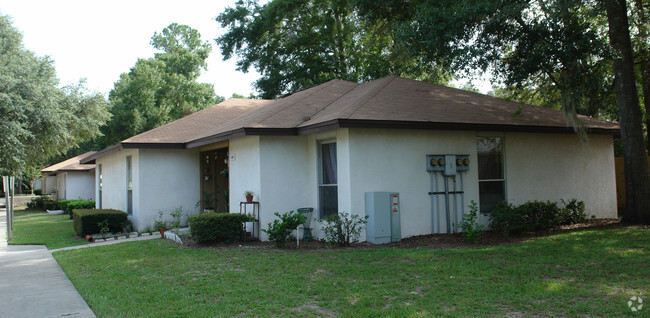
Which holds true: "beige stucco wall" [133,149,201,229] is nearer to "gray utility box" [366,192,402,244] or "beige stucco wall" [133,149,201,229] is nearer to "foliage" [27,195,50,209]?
"gray utility box" [366,192,402,244]

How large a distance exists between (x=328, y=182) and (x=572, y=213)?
650 centimetres

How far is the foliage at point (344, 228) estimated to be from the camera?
1030cm

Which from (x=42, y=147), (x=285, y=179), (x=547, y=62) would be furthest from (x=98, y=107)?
(x=547, y=62)

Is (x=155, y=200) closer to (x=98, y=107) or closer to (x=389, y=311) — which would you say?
(x=389, y=311)

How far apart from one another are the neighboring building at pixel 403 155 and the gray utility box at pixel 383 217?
12.0 inches

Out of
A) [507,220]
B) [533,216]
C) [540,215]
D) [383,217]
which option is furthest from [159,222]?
[540,215]

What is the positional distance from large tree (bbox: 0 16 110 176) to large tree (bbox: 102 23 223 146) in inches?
413

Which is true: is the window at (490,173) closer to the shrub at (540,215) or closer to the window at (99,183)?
the shrub at (540,215)

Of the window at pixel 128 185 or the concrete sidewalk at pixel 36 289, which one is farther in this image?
the window at pixel 128 185

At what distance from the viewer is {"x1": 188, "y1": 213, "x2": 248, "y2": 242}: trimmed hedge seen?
10914 millimetres

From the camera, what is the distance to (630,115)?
39.5 feet

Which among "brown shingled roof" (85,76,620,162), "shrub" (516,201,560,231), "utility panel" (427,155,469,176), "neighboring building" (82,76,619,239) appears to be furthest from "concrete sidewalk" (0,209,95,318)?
"shrub" (516,201,560,231)

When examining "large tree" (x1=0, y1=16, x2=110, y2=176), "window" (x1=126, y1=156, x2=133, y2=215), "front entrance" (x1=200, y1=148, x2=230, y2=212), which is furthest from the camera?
"large tree" (x1=0, y1=16, x2=110, y2=176)

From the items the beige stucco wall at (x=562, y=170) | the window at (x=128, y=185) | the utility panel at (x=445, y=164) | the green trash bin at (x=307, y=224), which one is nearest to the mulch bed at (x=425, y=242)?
the green trash bin at (x=307, y=224)
